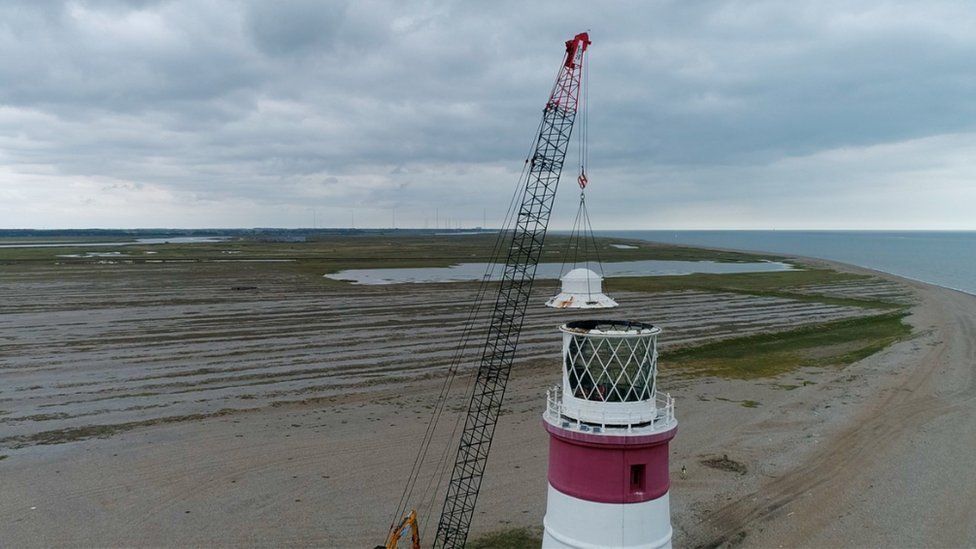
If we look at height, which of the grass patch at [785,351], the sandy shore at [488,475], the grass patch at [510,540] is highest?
the grass patch at [785,351]

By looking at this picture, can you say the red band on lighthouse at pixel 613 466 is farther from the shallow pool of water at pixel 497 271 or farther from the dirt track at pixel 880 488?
the shallow pool of water at pixel 497 271

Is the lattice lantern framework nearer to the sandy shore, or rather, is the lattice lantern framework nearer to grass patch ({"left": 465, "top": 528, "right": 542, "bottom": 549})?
grass patch ({"left": 465, "top": 528, "right": 542, "bottom": 549})

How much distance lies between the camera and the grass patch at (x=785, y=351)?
46.9 m

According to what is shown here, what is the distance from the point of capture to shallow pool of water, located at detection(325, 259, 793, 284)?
109706mm

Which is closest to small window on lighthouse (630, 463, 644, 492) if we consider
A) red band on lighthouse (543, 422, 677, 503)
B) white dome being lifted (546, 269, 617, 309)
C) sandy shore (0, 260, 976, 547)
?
red band on lighthouse (543, 422, 677, 503)

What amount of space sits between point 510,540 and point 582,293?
982cm

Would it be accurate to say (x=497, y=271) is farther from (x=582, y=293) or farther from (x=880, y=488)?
(x=582, y=293)

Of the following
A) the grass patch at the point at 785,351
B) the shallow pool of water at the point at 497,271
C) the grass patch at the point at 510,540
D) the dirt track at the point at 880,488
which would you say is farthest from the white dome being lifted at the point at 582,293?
the shallow pool of water at the point at 497,271

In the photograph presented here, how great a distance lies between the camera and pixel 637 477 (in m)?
13.1

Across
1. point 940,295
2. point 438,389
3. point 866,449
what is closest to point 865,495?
point 866,449

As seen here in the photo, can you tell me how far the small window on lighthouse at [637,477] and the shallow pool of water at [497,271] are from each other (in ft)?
302

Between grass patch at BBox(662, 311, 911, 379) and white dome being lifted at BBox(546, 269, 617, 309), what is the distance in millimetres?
29585

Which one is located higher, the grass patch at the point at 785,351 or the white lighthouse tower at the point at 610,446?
the white lighthouse tower at the point at 610,446

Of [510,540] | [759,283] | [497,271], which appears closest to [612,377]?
[510,540]
